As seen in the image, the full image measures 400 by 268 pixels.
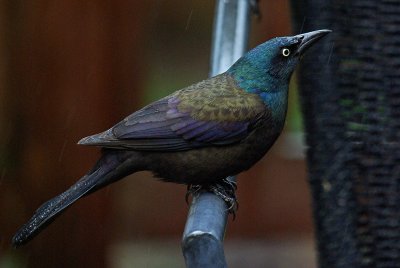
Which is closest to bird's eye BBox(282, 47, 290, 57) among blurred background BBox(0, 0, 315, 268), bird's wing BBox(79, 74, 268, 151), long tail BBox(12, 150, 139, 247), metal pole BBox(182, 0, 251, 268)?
bird's wing BBox(79, 74, 268, 151)

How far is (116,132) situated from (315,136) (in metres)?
0.76

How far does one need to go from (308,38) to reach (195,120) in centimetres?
60

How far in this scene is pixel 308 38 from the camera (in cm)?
321

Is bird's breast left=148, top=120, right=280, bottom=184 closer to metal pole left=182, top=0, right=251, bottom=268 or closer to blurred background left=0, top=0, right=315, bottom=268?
metal pole left=182, top=0, right=251, bottom=268

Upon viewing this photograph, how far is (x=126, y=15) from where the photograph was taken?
7113 mm

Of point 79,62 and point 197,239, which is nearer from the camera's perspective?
point 197,239

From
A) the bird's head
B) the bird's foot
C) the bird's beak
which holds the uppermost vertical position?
the bird's beak

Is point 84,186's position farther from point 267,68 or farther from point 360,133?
point 360,133

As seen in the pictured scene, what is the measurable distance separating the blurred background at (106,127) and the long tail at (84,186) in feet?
9.41

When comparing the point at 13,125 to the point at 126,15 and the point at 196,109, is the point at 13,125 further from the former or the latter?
the point at 196,109

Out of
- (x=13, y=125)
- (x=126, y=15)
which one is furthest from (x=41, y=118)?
(x=126, y=15)

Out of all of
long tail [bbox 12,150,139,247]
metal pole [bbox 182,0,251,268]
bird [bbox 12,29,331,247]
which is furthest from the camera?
bird [bbox 12,29,331,247]

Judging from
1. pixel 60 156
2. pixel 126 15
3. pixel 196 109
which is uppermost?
pixel 126 15

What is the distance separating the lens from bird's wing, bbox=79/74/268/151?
3527 mm
